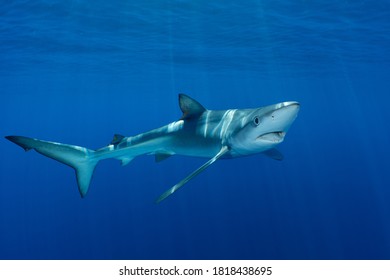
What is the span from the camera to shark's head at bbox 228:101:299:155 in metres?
4.73

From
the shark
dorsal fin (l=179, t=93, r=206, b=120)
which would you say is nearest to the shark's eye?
the shark

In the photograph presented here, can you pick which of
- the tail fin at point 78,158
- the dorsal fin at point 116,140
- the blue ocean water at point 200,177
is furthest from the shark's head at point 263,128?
the blue ocean water at point 200,177

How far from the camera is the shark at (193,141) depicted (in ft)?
17.5

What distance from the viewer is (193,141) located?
7074 millimetres

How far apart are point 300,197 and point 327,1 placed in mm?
10072

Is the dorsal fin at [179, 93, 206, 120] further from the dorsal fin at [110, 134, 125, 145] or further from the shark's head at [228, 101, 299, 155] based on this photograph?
the dorsal fin at [110, 134, 125, 145]

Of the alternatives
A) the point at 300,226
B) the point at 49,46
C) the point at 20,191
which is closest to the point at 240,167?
the point at 300,226

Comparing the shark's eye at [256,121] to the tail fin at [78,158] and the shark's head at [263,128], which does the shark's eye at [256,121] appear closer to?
the shark's head at [263,128]

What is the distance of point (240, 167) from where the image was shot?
23.1 meters

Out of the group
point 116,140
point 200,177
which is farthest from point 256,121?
point 200,177

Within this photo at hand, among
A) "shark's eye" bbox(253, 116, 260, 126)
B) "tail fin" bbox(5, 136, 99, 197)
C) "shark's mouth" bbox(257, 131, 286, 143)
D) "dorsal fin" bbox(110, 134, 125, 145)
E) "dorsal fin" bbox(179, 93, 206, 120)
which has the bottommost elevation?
"shark's mouth" bbox(257, 131, 286, 143)

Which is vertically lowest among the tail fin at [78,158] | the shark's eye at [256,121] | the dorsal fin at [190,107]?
the shark's eye at [256,121]

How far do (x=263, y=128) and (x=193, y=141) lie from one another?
2170mm

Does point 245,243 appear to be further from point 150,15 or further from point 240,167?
point 150,15
